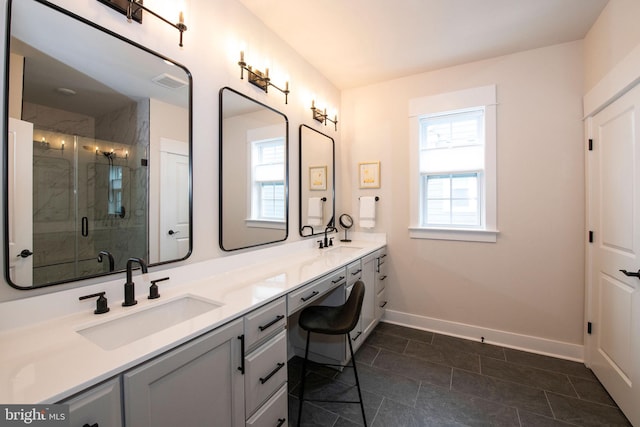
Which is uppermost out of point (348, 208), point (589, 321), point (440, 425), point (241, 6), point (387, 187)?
point (241, 6)

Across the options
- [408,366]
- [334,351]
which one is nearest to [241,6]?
[334,351]

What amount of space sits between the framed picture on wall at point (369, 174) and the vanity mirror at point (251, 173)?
1212mm

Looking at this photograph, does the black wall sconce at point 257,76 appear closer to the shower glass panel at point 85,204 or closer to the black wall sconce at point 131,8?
the black wall sconce at point 131,8

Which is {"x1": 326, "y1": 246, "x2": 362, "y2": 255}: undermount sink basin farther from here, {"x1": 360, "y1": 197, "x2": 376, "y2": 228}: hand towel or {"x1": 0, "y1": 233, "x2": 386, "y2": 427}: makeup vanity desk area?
{"x1": 0, "y1": 233, "x2": 386, "y2": 427}: makeup vanity desk area

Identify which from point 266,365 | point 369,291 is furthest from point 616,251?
point 266,365

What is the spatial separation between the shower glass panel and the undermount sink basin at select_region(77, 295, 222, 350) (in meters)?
0.25

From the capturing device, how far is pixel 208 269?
69.1 inches

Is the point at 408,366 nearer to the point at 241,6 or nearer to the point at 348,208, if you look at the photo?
the point at 348,208

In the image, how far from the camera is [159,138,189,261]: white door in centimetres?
152

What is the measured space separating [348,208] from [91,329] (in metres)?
2.78

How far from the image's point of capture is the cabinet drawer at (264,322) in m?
1.28

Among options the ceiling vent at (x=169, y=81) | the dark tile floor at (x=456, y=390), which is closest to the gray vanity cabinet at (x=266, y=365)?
the dark tile floor at (x=456, y=390)

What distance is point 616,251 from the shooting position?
1.96m

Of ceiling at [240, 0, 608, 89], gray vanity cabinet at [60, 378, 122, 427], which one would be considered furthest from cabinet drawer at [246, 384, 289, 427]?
ceiling at [240, 0, 608, 89]
